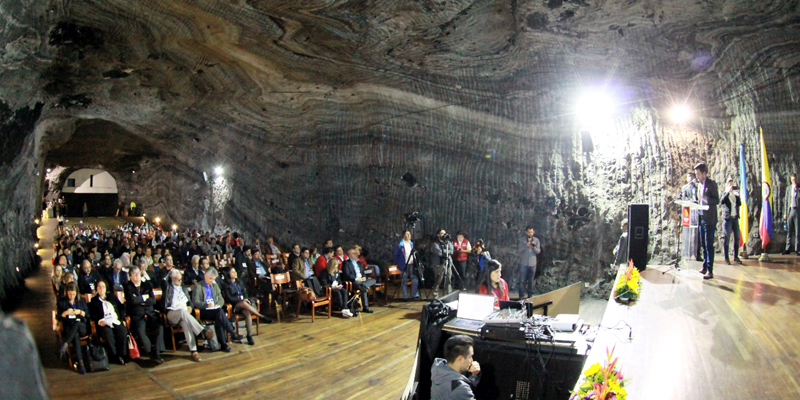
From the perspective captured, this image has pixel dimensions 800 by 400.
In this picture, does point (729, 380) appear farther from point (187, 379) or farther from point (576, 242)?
point (576, 242)

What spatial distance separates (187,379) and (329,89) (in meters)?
6.96

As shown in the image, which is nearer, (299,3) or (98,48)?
(299,3)

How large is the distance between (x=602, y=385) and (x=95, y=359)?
497 cm

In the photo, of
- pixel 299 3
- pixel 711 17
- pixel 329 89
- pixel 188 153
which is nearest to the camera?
pixel 711 17

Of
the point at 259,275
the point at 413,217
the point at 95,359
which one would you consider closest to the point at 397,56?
the point at 413,217

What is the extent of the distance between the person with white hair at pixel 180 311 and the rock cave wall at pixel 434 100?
3703 millimetres

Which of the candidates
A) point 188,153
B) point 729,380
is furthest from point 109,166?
point 729,380

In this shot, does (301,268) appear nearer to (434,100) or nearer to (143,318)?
(143,318)

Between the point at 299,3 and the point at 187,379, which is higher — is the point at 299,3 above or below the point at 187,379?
above

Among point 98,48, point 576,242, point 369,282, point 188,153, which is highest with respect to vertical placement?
point 98,48

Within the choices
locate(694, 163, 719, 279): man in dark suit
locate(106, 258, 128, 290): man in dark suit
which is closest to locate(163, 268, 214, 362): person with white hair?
locate(106, 258, 128, 290): man in dark suit

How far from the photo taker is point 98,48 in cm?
882

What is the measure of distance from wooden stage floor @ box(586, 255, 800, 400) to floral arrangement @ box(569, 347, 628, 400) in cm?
22

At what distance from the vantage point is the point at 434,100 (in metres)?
10.1
